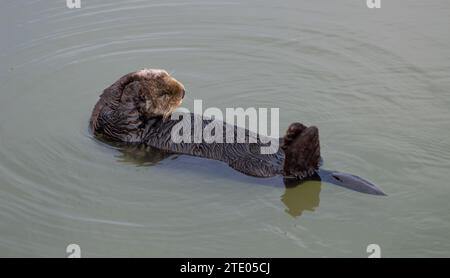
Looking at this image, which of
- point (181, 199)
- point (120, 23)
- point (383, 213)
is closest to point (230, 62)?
point (120, 23)

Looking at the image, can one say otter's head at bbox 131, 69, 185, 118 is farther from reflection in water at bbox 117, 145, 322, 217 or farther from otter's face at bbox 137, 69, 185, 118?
reflection in water at bbox 117, 145, 322, 217

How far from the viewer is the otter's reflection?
4.86m

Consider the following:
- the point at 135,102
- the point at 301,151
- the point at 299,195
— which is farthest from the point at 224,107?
the point at 301,151

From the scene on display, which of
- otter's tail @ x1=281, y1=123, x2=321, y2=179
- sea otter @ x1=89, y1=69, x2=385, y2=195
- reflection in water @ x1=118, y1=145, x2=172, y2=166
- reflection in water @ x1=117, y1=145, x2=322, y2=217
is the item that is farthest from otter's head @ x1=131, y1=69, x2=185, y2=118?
otter's tail @ x1=281, y1=123, x2=321, y2=179

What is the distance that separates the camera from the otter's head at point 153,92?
17.8 feet

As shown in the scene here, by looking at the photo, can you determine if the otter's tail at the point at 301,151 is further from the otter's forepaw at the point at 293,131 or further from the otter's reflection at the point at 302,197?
the otter's reflection at the point at 302,197

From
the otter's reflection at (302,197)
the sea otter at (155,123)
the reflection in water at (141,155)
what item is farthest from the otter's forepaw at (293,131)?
the reflection in water at (141,155)

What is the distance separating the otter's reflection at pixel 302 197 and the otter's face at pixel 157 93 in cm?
136

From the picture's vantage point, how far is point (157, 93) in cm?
545

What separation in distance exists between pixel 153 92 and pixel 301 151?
61.5 inches

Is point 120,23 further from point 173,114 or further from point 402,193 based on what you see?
point 402,193

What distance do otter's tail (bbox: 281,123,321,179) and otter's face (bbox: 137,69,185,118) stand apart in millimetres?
1352

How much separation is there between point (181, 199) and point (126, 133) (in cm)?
96

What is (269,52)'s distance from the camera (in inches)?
282
